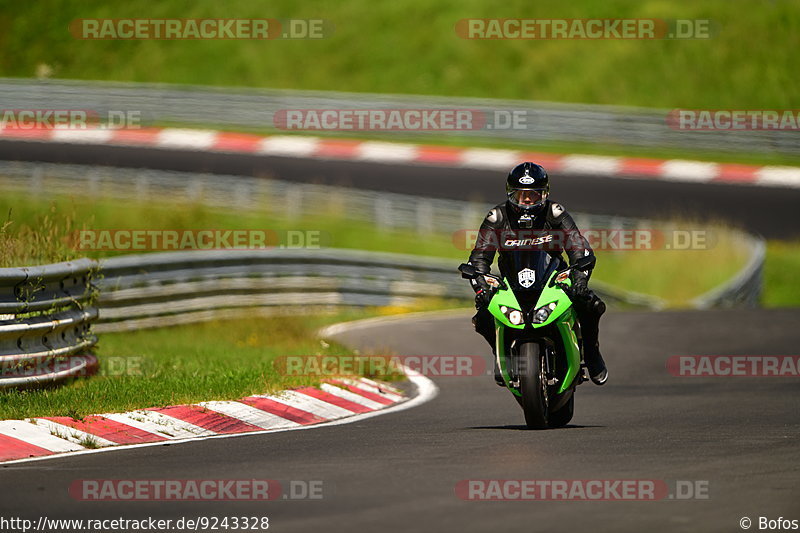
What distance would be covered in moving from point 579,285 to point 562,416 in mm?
1088

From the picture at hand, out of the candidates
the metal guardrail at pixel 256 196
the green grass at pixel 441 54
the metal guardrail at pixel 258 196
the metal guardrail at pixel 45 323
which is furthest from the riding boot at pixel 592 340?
the green grass at pixel 441 54

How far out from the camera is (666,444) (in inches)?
368

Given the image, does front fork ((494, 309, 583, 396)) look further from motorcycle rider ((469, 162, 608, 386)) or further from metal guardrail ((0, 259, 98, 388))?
metal guardrail ((0, 259, 98, 388))

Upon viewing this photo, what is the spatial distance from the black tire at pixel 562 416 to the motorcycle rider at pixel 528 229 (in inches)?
26.3

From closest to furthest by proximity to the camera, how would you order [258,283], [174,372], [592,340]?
1. [592,340]
2. [174,372]
3. [258,283]

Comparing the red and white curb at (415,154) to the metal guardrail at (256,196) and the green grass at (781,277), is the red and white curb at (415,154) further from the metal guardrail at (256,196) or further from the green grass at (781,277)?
the metal guardrail at (256,196)

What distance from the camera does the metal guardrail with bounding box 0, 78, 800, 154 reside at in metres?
36.9

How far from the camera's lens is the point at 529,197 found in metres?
10.4

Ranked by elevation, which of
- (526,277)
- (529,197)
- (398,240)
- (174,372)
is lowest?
(174,372)

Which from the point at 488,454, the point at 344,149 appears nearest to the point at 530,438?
the point at 488,454

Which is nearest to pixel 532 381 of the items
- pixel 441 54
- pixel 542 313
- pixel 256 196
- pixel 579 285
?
pixel 542 313

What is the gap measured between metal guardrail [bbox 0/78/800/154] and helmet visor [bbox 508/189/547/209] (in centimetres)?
2686

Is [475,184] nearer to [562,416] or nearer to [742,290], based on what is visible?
[742,290]

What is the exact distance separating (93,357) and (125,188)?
1699 centimetres
